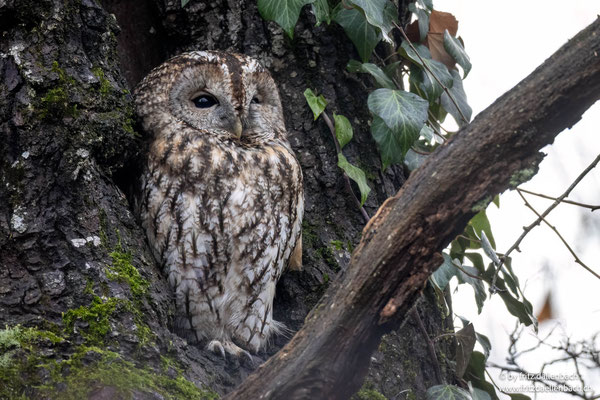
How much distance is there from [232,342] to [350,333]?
913 millimetres

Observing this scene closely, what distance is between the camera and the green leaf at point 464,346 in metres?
2.07

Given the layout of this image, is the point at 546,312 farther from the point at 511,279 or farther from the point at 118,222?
the point at 118,222

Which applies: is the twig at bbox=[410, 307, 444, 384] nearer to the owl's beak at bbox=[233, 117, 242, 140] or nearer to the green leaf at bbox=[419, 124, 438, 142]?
the green leaf at bbox=[419, 124, 438, 142]

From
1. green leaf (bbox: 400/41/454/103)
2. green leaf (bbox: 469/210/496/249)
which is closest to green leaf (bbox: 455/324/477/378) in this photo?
green leaf (bbox: 469/210/496/249)

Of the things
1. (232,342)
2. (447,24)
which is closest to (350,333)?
(232,342)

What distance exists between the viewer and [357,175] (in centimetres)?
209

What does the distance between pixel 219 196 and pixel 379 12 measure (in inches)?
27.8

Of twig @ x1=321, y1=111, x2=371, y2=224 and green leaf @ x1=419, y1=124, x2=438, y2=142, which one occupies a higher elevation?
green leaf @ x1=419, y1=124, x2=438, y2=142

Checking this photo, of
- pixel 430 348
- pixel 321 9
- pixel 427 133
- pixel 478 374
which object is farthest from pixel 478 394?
pixel 321 9

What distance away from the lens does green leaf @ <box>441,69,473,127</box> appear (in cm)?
224

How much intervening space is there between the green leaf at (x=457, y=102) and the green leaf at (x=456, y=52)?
50mm

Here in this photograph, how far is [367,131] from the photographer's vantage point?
227cm

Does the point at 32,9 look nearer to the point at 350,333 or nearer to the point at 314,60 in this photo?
the point at 314,60

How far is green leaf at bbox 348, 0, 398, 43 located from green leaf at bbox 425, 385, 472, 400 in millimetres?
1006
